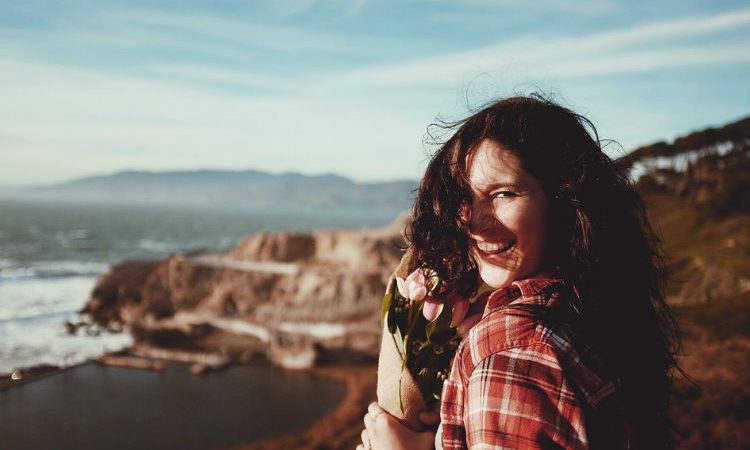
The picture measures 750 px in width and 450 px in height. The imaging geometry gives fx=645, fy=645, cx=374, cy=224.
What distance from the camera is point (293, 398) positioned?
13109 mm

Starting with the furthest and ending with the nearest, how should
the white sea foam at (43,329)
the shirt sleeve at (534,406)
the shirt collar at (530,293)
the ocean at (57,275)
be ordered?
the ocean at (57,275), the white sea foam at (43,329), the shirt collar at (530,293), the shirt sleeve at (534,406)

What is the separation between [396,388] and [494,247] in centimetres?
42

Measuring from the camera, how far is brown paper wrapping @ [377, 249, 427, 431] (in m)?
1.54

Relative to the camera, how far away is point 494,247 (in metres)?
1.45

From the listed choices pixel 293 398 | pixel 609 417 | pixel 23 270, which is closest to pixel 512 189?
pixel 609 417

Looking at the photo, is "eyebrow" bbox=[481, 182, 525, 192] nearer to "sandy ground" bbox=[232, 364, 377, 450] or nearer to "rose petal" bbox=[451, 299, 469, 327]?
"rose petal" bbox=[451, 299, 469, 327]

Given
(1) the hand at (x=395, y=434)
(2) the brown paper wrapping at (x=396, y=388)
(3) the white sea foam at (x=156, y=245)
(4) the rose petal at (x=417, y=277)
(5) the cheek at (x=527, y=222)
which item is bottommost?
(3) the white sea foam at (x=156, y=245)

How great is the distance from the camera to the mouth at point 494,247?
142 cm

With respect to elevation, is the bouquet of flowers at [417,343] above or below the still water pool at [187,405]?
above

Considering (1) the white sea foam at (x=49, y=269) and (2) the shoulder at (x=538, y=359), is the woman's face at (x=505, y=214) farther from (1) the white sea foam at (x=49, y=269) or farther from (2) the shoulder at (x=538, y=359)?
(1) the white sea foam at (x=49, y=269)

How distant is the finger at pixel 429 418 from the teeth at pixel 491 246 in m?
0.41

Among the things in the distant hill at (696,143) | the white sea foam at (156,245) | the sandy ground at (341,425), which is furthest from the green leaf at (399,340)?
the white sea foam at (156,245)

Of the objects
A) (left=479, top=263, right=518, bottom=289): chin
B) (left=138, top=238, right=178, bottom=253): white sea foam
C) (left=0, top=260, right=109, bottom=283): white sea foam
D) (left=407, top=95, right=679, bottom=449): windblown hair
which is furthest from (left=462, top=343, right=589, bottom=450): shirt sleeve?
(left=138, top=238, right=178, bottom=253): white sea foam

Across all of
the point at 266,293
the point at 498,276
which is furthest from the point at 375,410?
the point at 266,293
